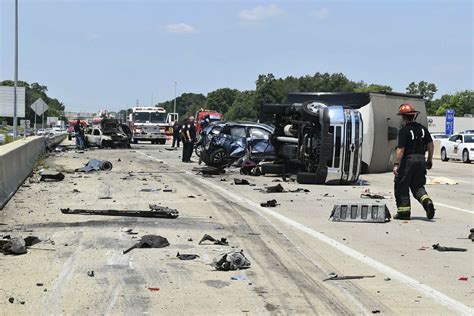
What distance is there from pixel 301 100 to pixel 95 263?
57.7 ft

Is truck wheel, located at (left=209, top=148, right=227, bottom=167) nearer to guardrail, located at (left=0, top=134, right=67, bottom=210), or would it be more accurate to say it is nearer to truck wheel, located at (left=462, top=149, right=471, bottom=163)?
guardrail, located at (left=0, top=134, right=67, bottom=210)

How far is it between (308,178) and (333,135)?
4.95ft

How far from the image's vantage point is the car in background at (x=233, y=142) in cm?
2158

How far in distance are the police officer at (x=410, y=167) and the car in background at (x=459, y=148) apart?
83.2ft

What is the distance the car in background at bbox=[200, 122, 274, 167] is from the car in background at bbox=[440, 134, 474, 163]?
17278 mm

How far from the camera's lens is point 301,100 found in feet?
79.2

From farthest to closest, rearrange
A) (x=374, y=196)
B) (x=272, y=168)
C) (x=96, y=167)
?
(x=96, y=167)
(x=272, y=168)
(x=374, y=196)

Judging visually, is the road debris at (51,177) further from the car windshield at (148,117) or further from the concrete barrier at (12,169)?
the car windshield at (148,117)

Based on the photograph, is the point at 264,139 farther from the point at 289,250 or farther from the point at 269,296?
the point at 269,296

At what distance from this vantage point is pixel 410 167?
1110cm

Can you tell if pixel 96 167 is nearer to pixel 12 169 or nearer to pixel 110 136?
pixel 12 169

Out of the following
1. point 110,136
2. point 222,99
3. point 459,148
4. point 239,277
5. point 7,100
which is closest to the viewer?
point 239,277

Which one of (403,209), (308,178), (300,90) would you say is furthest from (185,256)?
(300,90)

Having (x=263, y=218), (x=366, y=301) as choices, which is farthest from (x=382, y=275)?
(x=263, y=218)
